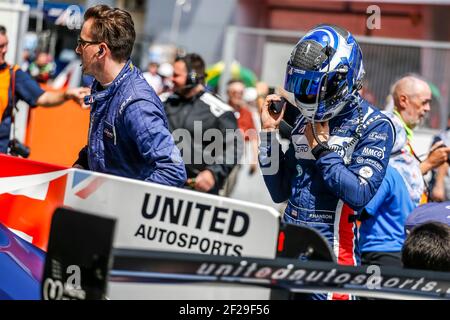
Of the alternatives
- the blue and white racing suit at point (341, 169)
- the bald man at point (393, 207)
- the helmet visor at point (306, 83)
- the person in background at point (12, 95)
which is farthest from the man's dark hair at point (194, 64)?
the helmet visor at point (306, 83)

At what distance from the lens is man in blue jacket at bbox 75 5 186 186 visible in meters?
3.57

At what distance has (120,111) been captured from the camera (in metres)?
3.67

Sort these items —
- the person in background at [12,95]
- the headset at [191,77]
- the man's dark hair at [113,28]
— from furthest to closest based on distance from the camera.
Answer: the headset at [191,77] → the person in background at [12,95] → the man's dark hair at [113,28]

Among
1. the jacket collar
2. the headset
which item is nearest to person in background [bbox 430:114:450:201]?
the headset

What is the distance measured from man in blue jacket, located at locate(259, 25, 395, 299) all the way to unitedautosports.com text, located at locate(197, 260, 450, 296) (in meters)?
0.99

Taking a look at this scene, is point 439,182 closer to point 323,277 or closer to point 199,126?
point 199,126

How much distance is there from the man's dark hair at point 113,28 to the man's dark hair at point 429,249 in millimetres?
1570

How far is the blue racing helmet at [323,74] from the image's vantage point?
3.39 metres

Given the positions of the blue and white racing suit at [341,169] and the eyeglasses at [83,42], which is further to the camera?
the eyeglasses at [83,42]

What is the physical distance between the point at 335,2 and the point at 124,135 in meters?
16.7

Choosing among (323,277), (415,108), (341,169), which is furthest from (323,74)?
(415,108)

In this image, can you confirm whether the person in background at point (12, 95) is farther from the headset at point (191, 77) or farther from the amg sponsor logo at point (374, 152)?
the amg sponsor logo at point (374, 152)

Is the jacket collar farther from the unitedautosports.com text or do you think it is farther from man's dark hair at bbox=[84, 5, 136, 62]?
the unitedautosports.com text
